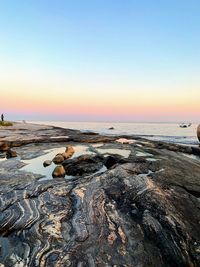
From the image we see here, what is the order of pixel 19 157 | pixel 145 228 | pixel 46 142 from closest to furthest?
pixel 145 228 → pixel 19 157 → pixel 46 142

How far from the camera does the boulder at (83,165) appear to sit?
1142 centimetres

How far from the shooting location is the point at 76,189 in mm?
8805

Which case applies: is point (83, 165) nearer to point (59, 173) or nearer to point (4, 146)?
point (59, 173)

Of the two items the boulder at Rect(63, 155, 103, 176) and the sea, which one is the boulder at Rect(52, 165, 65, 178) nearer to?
the boulder at Rect(63, 155, 103, 176)

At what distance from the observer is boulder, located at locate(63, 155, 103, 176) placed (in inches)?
450

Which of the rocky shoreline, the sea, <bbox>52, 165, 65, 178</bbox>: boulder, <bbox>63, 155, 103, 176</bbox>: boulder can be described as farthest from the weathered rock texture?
the sea

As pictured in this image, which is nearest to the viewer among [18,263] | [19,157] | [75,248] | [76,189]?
[18,263]

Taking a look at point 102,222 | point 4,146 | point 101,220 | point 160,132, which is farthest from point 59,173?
point 160,132

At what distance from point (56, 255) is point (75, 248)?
41 centimetres

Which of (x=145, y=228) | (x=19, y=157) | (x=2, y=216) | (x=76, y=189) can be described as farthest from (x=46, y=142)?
(x=145, y=228)

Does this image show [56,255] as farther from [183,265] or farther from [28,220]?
[183,265]

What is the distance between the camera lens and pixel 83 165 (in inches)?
476

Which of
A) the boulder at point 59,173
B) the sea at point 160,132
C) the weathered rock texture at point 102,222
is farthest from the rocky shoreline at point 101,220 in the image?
the sea at point 160,132

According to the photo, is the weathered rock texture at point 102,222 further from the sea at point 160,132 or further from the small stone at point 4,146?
the sea at point 160,132
